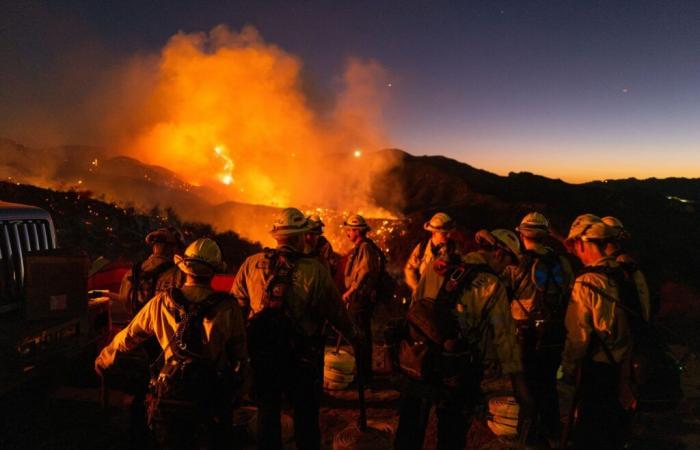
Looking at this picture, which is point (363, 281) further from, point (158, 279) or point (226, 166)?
point (226, 166)

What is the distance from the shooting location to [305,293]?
337 centimetres

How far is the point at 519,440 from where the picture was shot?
311 cm

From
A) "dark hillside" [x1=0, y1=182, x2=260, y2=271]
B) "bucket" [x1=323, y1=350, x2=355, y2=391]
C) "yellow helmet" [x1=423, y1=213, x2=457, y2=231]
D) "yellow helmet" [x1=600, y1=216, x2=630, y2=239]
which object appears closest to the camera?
"yellow helmet" [x1=600, y1=216, x2=630, y2=239]

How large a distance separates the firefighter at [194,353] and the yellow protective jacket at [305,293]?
498 mm

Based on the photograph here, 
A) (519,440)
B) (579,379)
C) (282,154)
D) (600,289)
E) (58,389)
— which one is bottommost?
(58,389)

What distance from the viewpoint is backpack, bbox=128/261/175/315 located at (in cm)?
391

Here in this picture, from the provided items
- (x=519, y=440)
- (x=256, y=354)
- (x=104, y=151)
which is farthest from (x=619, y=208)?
(x=104, y=151)

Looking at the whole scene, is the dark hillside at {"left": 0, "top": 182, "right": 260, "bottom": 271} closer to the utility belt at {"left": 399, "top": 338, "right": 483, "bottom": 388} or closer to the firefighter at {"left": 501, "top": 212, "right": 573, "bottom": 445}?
the firefighter at {"left": 501, "top": 212, "right": 573, "bottom": 445}

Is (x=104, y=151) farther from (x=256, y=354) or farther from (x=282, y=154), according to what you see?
(x=256, y=354)

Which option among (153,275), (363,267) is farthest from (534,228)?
(153,275)

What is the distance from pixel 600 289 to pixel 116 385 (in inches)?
158

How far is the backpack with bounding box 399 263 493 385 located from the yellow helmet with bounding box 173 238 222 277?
1441mm

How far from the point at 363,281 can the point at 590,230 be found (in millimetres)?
3100

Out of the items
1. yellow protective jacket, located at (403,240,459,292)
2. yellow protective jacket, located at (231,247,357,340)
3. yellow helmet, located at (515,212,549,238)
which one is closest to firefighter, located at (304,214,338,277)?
yellow protective jacket, located at (403,240,459,292)
